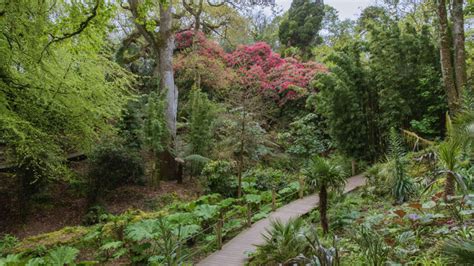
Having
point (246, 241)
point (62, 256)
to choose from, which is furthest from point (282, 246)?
point (62, 256)

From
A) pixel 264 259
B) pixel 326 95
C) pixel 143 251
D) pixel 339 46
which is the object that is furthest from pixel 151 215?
pixel 339 46

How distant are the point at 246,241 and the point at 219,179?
15.5ft

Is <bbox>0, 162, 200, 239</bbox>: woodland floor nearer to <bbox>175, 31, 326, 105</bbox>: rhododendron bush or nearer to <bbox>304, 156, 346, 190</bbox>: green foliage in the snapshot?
<bbox>304, 156, 346, 190</bbox>: green foliage

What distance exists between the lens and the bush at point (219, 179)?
36.6 ft

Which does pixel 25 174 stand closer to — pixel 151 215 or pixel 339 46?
pixel 151 215

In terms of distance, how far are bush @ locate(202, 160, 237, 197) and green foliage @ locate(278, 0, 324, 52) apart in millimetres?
12838

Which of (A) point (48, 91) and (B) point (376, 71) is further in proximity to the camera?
(B) point (376, 71)

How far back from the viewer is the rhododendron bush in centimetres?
1703

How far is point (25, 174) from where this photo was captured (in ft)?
33.3

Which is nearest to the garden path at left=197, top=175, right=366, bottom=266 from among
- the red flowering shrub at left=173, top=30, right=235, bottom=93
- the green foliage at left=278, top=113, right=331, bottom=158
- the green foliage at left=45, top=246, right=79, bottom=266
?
the green foliage at left=45, top=246, right=79, bottom=266

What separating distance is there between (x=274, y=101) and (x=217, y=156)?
22.5 feet

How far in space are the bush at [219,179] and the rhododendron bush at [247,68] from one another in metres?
6.28

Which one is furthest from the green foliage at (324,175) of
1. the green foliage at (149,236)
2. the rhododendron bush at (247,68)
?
the rhododendron bush at (247,68)

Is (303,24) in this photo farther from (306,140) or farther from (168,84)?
(168,84)
